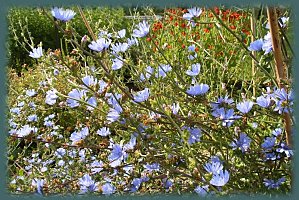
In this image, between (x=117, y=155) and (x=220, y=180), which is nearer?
(x=220, y=180)

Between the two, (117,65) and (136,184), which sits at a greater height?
(117,65)

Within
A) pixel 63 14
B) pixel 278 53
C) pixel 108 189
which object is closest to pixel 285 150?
pixel 278 53

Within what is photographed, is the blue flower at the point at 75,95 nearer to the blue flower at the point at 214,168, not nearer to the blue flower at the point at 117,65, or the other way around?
the blue flower at the point at 117,65

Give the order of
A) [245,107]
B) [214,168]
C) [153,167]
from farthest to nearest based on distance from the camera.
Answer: [153,167]
[245,107]
[214,168]

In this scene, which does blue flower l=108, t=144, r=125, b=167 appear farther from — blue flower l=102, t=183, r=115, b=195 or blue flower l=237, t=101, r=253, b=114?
blue flower l=237, t=101, r=253, b=114

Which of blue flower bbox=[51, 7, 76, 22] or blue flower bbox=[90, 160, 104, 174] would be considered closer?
blue flower bbox=[51, 7, 76, 22]

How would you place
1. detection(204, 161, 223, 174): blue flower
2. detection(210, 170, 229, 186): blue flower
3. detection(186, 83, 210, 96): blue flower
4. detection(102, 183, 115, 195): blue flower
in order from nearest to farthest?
detection(210, 170, 229, 186): blue flower, detection(204, 161, 223, 174): blue flower, detection(186, 83, 210, 96): blue flower, detection(102, 183, 115, 195): blue flower

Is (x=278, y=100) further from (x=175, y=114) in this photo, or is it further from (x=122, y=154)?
(x=122, y=154)

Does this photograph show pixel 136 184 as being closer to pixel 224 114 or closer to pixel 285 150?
pixel 224 114

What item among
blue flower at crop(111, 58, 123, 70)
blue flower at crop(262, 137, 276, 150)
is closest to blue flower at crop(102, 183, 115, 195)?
blue flower at crop(111, 58, 123, 70)
